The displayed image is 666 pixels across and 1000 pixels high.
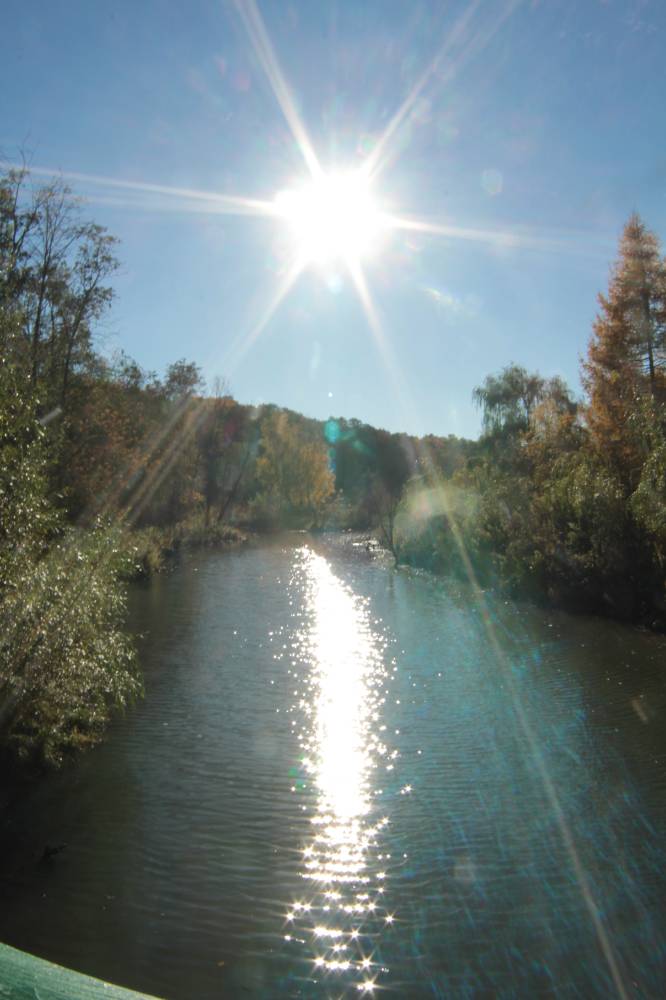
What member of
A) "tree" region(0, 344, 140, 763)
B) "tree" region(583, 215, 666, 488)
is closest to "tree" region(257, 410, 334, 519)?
"tree" region(583, 215, 666, 488)

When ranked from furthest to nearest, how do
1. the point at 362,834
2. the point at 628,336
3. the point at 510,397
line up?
1. the point at 510,397
2. the point at 628,336
3. the point at 362,834

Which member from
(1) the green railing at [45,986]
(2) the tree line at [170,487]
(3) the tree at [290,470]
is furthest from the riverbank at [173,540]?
(1) the green railing at [45,986]

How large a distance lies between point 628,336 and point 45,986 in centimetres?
2794

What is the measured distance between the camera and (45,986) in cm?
245

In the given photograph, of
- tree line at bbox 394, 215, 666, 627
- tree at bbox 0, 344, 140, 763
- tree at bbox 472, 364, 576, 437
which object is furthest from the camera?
tree at bbox 472, 364, 576, 437

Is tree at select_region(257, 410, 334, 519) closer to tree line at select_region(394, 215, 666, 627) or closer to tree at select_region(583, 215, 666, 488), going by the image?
tree line at select_region(394, 215, 666, 627)

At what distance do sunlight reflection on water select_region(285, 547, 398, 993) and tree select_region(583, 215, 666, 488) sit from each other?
1117cm

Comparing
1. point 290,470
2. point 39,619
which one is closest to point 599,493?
point 39,619

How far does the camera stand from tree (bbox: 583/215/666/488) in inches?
1022

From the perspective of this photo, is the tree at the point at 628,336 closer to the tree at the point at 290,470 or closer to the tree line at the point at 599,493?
the tree line at the point at 599,493

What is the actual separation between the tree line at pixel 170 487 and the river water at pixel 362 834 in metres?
1.79

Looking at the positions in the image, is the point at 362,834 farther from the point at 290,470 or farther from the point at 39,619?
the point at 290,470

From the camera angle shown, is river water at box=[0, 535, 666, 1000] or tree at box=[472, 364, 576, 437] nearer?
river water at box=[0, 535, 666, 1000]

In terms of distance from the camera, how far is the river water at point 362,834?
6.48 meters
